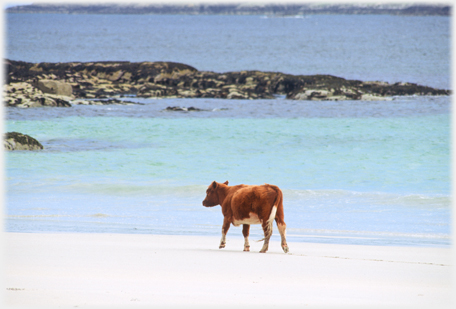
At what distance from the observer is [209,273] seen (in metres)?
5.90

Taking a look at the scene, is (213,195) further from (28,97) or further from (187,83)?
(187,83)

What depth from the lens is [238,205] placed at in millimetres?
6914

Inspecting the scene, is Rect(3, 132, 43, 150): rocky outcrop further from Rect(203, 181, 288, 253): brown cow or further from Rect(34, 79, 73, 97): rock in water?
Rect(34, 79, 73, 97): rock in water

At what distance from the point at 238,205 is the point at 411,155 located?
13.4m

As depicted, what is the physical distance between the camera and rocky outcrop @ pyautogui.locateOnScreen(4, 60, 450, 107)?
1294 inches

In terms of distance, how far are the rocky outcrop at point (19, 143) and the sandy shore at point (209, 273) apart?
1086 cm

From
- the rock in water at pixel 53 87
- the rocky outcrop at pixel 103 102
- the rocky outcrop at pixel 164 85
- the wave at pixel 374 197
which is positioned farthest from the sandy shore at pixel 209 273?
the rock in water at pixel 53 87

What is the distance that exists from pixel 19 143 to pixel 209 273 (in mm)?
14206

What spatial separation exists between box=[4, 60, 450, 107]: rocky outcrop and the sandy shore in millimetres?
24405

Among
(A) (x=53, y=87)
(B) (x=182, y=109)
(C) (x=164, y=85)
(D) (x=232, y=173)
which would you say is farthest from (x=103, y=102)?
(D) (x=232, y=173)

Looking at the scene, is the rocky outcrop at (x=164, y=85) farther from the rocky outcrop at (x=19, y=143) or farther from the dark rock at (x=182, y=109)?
the rocky outcrop at (x=19, y=143)

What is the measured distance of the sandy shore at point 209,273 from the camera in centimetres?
488

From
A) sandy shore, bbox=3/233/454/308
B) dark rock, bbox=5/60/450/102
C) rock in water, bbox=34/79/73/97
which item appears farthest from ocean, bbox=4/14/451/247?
rock in water, bbox=34/79/73/97

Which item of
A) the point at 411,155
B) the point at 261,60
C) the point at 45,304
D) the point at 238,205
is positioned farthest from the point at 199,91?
the point at 261,60
